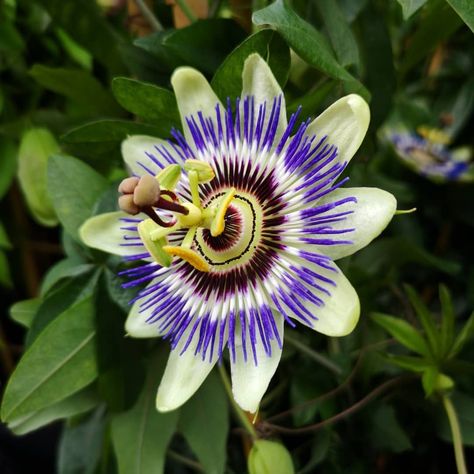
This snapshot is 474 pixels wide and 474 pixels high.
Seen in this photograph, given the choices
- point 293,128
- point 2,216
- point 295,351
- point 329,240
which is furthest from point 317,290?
point 2,216

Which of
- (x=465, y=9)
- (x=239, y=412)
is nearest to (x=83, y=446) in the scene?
(x=239, y=412)

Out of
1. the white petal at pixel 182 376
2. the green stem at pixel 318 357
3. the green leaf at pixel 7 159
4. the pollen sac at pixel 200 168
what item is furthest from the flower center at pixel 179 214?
the green leaf at pixel 7 159

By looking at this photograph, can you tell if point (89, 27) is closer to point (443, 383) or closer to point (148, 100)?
point (148, 100)

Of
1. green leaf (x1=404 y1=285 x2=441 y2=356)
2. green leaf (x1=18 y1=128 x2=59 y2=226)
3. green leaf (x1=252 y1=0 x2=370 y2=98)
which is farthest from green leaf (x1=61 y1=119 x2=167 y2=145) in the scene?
green leaf (x1=404 y1=285 x2=441 y2=356)

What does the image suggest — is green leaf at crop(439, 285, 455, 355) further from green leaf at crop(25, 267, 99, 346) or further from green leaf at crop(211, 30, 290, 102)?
green leaf at crop(25, 267, 99, 346)

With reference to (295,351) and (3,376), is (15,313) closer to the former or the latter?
(295,351)

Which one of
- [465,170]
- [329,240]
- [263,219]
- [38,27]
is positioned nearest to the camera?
[329,240]

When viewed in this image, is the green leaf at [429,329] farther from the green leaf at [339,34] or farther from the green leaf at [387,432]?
the green leaf at [339,34]
